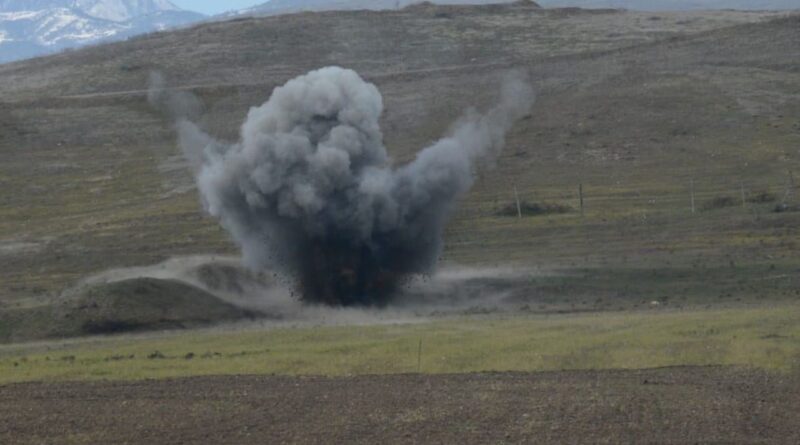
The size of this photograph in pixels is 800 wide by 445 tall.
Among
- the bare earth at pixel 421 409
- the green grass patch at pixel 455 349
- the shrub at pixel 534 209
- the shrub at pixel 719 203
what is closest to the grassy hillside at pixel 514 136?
the shrub at pixel 719 203

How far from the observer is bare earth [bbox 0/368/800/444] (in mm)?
27266

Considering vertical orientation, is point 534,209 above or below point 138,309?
below

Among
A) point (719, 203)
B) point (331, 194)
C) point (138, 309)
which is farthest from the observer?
point (719, 203)

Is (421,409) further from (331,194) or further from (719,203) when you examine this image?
(719,203)

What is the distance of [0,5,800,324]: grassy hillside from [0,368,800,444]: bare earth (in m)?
17.3

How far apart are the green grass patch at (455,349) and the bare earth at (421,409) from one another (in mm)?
1336

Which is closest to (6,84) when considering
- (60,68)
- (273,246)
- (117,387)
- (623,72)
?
(60,68)

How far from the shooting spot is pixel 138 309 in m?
47.8

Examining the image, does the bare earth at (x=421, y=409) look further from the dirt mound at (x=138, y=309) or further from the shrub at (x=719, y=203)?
the shrub at (x=719, y=203)

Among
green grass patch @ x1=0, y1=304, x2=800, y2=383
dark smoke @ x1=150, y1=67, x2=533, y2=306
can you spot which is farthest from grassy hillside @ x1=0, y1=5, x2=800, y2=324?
green grass patch @ x1=0, y1=304, x2=800, y2=383

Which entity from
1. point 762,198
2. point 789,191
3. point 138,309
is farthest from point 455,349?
point 789,191

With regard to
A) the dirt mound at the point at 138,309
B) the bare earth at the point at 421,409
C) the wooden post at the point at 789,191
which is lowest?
the wooden post at the point at 789,191

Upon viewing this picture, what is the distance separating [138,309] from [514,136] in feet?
165

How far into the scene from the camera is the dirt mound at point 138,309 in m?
46.8
